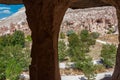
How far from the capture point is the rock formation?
540cm

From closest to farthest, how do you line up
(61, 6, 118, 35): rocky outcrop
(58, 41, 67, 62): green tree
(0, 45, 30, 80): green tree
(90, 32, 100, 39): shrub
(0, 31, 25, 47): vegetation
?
(0, 45, 30, 80): green tree, (58, 41, 67, 62): green tree, (0, 31, 25, 47): vegetation, (90, 32, 100, 39): shrub, (61, 6, 118, 35): rocky outcrop

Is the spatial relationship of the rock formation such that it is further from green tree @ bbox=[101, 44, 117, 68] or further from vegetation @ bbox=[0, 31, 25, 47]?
vegetation @ bbox=[0, 31, 25, 47]

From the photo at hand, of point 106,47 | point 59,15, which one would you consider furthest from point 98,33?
point 59,15

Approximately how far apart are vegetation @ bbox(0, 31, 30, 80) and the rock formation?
9740 millimetres

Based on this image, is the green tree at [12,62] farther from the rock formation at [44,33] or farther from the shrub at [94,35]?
the rock formation at [44,33]

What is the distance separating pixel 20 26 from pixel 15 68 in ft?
36.9

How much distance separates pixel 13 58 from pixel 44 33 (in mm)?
12673

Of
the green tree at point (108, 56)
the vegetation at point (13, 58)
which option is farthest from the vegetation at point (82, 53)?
the vegetation at point (13, 58)

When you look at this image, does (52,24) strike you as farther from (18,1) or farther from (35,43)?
(18,1)

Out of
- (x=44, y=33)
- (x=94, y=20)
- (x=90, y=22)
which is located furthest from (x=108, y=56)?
(x=44, y=33)

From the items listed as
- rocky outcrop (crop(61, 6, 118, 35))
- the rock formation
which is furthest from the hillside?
the rock formation

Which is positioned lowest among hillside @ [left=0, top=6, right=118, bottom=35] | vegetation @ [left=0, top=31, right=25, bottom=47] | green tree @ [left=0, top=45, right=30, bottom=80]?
green tree @ [left=0, top=45, right=30, bottom=80]

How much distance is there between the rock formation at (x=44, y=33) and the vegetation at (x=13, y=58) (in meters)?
9.74

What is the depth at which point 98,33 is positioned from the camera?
25.5 m
